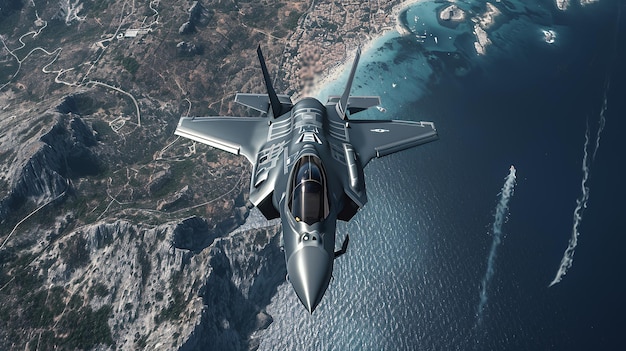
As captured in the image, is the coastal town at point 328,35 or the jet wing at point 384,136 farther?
the coastal town at point 328,35

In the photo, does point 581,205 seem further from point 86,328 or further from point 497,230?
point 86,328

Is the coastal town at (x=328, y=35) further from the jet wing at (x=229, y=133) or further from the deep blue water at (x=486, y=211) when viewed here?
the jet wing at (x=229, y=133)

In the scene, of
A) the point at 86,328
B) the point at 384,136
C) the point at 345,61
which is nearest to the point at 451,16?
the point at 345,61

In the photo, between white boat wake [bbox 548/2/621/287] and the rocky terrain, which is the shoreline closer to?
the rocky terrain

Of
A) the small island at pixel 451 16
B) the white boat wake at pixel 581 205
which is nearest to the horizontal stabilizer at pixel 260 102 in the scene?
the white boat wake at pixel 581 205

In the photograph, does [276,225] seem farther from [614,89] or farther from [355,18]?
[614,89]

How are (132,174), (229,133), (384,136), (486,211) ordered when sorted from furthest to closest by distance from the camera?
(132,174) → (486,211) → (229,133) → (384,136)
